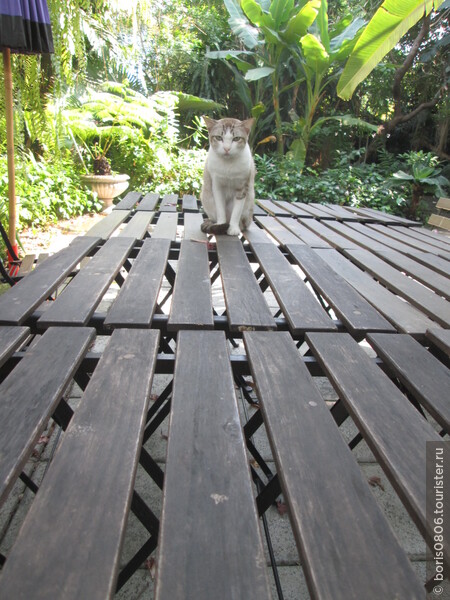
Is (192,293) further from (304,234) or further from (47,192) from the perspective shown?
(47,192)

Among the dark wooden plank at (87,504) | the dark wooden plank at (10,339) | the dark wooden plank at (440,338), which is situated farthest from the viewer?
the dark wooden plank at (440,338)

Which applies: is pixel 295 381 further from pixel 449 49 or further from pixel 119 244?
pixel 449 49

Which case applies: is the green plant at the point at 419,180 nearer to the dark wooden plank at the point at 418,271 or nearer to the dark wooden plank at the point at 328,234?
the dark wooden plank at the point at 328,234

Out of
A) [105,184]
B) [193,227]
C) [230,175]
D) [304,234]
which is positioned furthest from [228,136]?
[105,184]

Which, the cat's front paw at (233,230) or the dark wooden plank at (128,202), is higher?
the dark wooden plank at (128,202)

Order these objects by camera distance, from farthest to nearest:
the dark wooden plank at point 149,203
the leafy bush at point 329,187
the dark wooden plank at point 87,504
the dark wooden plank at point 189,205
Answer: the leafy bush at point 329,187 < the dark wooden plank at point 189,205 < the dark wooden plank at point 149,203 < the dark wooden plank at point 87,504

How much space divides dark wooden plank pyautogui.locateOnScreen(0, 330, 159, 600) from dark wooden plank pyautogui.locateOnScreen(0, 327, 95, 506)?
2.2 inches

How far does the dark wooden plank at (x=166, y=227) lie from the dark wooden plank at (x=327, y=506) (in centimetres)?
142

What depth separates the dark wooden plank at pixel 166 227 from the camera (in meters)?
2.11

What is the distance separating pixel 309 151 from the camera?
9234mm

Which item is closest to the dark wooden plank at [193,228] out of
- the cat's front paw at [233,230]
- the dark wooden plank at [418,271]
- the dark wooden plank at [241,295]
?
the cat's front paw at [233,230]

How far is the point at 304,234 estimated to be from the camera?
2285 mm

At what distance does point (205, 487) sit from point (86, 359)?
496mm

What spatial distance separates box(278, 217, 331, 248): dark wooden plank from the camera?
207 centimetres
